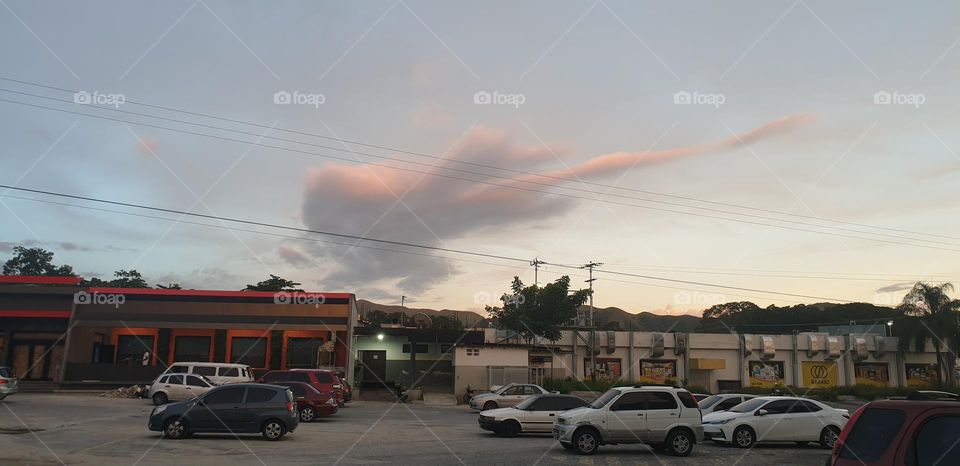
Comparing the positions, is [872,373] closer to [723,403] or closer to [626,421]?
[723,403]

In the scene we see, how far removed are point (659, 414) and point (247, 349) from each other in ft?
115

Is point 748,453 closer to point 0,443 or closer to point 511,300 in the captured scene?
point 0,443

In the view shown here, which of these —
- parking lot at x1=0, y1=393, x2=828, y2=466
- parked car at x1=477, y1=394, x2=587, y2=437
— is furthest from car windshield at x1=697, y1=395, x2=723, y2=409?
parked car at x1=477, y1=394, x2=587, y2=437

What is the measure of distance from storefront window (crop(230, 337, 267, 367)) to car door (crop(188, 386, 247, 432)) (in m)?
28.0

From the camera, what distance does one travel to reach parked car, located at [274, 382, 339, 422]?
2430cm

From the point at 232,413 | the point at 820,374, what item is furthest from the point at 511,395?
the point at 820,374

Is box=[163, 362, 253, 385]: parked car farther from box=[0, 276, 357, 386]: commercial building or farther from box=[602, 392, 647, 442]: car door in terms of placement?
box=[602, 392, 647, 442]: car door

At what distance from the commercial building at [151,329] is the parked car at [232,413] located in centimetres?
2568

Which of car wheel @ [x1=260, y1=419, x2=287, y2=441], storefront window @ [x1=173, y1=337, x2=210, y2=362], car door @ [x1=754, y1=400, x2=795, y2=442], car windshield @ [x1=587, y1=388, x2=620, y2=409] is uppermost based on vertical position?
storefront window @ [x1=173, y1=337, x2=210, y2=362]

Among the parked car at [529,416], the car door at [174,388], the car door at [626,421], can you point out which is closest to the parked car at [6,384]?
the car door at [174,388]

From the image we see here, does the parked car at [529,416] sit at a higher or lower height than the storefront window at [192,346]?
lower

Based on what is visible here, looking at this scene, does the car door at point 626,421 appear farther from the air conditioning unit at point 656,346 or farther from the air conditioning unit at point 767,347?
the air conditioning unit at point 767,347

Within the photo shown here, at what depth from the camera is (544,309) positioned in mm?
51594

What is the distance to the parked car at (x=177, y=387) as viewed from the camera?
95.9 ft
